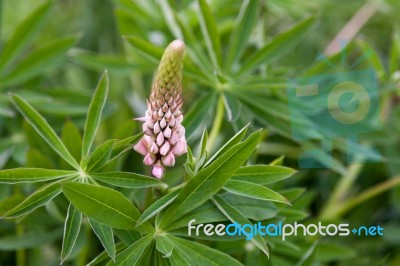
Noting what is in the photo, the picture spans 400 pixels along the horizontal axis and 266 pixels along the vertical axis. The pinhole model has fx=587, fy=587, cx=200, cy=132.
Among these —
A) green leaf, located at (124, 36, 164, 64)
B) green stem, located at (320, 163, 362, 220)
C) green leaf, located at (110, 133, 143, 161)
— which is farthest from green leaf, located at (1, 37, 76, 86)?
green stem, located at (320, 163, 362, 220)

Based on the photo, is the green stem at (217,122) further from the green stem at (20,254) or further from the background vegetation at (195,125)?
the green stem at (20,254)

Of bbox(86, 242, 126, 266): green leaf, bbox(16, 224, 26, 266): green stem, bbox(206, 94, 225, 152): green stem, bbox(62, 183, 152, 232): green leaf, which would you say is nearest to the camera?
bbox(62, 183, 152, 232): green leaf

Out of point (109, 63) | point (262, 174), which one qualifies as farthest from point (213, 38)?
point (262, 174)

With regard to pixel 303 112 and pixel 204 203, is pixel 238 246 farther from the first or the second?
pixel 303 112

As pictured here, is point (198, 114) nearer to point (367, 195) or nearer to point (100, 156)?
point (100, 156)

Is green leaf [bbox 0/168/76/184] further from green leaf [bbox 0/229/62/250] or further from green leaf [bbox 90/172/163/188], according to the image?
green leaf [bbox 0/229/62/250]

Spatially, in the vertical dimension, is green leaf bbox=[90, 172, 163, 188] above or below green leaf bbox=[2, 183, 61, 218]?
above

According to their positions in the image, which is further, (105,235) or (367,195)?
(367,195)
